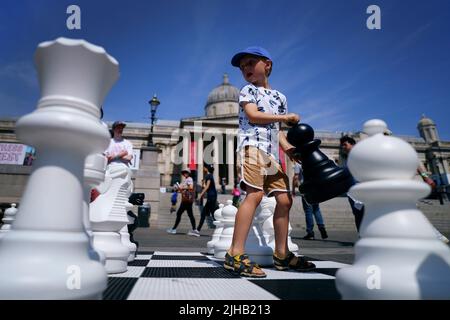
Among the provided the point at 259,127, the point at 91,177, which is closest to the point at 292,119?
the point at 259,127

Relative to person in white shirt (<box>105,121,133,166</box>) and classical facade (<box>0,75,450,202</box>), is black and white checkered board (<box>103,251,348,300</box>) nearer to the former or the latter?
person in white shirt (<box>105,121,133,166</box>)

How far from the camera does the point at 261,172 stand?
1905 millimetres

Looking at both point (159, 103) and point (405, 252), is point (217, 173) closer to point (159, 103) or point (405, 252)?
point (159, 103)

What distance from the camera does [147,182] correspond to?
9.77 m

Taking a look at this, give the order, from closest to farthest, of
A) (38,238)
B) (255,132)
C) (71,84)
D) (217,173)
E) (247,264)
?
(38,238) → (71,84) → (247,264) → (255,132) → (217,173)

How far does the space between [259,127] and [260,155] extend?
0.19 meters

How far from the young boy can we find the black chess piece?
0.21m

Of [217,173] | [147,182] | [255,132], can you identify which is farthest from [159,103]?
[217,173]

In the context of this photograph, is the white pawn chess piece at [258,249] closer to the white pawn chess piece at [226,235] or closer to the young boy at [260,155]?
the young boy at [260,155]

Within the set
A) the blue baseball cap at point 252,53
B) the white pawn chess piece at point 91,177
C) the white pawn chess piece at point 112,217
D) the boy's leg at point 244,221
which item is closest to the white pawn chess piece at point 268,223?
the boy's leg at point 244,221

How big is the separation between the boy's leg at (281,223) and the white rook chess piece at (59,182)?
1.38 meters

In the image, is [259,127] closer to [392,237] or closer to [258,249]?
[258,249]

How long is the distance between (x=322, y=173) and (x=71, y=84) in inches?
43.2

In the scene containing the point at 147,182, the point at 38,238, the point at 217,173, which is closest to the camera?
the point at 38,238
